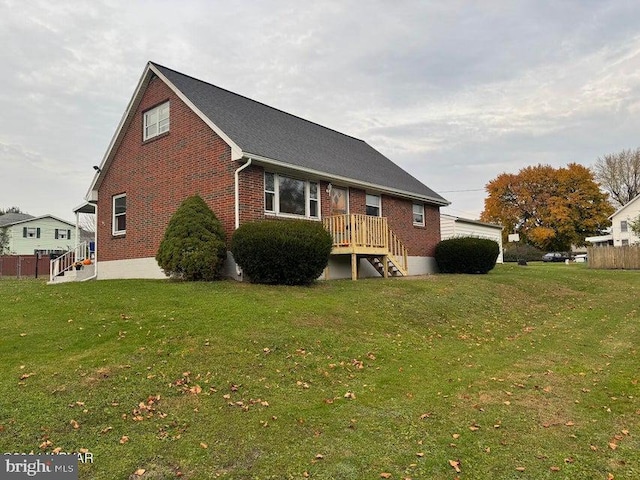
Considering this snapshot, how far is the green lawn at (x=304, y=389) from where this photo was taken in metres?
3.88

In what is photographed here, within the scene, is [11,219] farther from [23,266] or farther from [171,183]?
[171,183]

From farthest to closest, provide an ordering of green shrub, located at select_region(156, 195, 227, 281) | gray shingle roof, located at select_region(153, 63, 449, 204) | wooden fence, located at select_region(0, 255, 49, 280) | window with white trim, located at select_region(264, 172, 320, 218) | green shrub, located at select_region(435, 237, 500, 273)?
wooden fence, located at select_region(0, 255, 49, 280)
green shrub, located at select_region(435, 237, 500, 273)
gray shingle roof, located at select_region(153, 63, 449, 204)
window with white trim, located at select_region(264, 172, 320, 218)
green shrub, located at select_region(156, 195, 227, 281)

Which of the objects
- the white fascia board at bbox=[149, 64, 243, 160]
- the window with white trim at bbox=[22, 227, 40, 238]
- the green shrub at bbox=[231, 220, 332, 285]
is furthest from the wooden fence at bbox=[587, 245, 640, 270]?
the window with white trim at bbox=[22, 227, 40, 238]

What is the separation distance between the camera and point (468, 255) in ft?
64.2

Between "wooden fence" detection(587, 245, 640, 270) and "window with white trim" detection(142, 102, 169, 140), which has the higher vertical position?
"window with white trim" detection(142, 102, 169, 140)

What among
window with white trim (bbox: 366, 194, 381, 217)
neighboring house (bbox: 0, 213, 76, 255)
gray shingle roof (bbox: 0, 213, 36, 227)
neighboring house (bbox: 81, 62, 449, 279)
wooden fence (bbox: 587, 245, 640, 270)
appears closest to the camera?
neighboring house (bbox: 81, 62, 449, 279)

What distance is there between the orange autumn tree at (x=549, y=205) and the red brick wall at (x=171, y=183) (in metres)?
41.2

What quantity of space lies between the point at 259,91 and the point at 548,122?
600 inches

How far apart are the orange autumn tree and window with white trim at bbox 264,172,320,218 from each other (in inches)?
1787

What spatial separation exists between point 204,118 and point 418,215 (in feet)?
35.7

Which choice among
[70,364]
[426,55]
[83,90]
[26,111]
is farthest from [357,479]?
[26,111]

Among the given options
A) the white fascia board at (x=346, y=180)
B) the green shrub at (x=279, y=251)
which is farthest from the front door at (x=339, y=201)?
the green shrub at (x=279, y=251)

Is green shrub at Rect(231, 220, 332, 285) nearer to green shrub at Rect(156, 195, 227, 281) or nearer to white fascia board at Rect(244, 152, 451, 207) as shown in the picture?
green shrub at Rect(156, 195, 227, 281)

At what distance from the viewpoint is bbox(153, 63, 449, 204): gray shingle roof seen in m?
14.2
